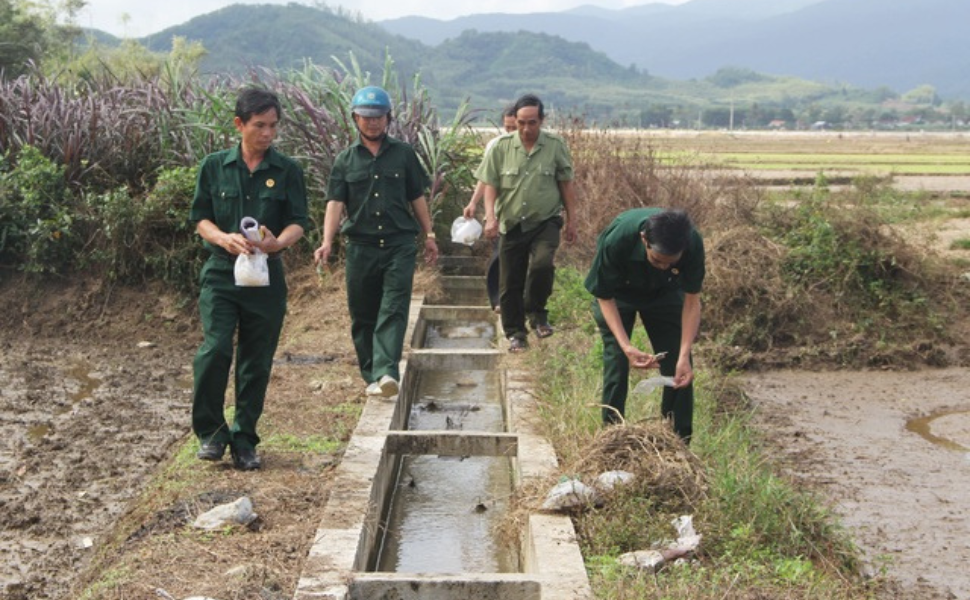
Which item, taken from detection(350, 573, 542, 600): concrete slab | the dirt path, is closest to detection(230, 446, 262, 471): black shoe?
detection(350, 573, 542, 600): concrete slab

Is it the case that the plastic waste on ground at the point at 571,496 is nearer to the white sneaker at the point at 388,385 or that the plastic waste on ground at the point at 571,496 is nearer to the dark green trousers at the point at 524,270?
the white sneaker at the point at 388,385

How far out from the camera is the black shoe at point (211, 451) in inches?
234

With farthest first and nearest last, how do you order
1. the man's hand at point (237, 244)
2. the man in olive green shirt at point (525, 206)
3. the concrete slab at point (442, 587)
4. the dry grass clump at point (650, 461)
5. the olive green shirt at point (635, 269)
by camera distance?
1. the man in olive green shirt at point (525, 206)
2. the man's hand at point (237, 244)
3. the olive green shirt at point (635, 269)
4. the dry grass clump at point (650, 461)
5. the concrete slab at point (442, 587)

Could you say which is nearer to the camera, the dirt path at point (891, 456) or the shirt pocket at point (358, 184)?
the dirt path at point (891, 456)

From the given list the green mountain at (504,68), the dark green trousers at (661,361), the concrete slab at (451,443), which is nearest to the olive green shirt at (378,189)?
the concrete slab at (451,443)

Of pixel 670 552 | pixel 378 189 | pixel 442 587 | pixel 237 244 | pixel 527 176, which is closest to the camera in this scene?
pixel 442 587

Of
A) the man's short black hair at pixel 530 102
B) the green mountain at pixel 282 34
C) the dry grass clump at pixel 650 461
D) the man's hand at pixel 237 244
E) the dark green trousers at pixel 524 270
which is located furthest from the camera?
the green mountain at pixel 282 34

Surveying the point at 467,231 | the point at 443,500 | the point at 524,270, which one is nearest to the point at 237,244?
the point at 443,500

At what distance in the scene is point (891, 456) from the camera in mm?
7551

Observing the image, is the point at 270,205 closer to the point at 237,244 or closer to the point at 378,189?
the point at 237,244

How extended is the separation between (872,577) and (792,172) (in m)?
23.4

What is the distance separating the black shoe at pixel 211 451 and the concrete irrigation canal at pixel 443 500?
25.2 inches

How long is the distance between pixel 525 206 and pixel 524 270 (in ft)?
1.73

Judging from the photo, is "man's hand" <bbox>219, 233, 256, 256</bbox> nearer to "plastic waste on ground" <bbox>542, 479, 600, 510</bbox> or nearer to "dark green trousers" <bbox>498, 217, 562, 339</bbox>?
"plastic waste on ground" <bbox>542, 479, 600, 510</bbox>
